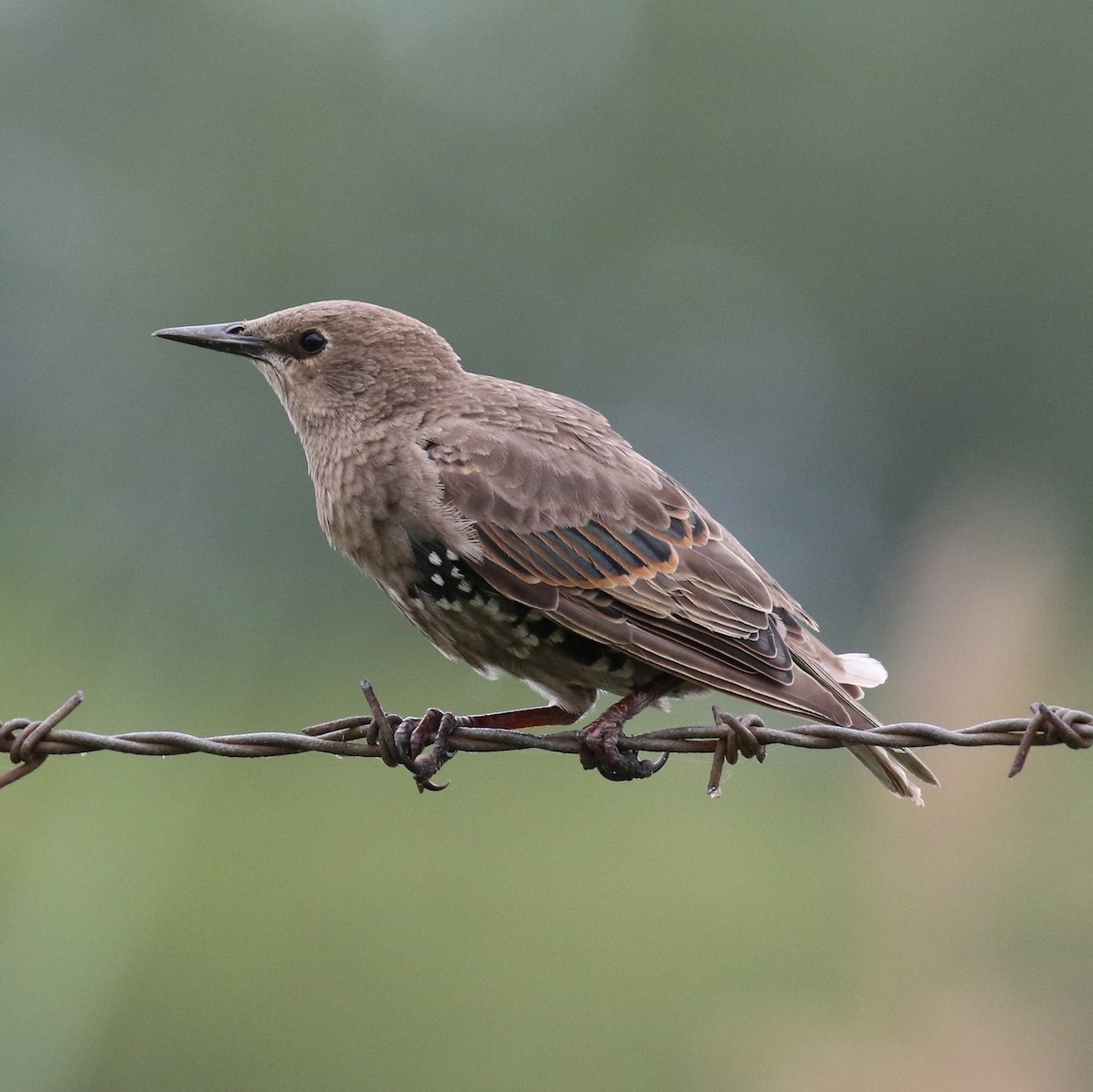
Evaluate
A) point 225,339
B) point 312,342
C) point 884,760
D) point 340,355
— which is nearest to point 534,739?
point 884,760

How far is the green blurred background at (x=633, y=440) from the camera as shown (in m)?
5.80

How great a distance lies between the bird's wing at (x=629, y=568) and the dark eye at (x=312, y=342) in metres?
0.75

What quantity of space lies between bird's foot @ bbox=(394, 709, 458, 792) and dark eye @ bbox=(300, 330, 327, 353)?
158 centimetres

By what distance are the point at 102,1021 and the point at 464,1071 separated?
2478 mm

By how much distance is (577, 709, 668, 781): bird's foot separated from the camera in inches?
162

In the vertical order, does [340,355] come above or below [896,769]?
above

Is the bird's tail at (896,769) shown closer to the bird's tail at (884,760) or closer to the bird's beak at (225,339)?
the bird's tail at (884,760)

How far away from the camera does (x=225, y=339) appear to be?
5.20 m

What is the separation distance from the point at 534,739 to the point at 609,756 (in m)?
0.48

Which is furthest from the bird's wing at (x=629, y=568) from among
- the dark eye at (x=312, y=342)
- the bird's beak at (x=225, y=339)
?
the bird's beak at (x=225, y=339)

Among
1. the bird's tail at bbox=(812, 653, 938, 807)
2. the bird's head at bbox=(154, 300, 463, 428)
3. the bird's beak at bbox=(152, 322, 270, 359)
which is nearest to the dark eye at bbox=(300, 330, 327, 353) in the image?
the bird's head at bbox=(154, 300, 463, 428)

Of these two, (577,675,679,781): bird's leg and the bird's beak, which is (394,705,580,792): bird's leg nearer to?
(577,675,679,781): bird's leg

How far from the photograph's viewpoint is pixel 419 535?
14.8 ft

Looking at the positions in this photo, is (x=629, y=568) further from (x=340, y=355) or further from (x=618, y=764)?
(x=340, y=355)
